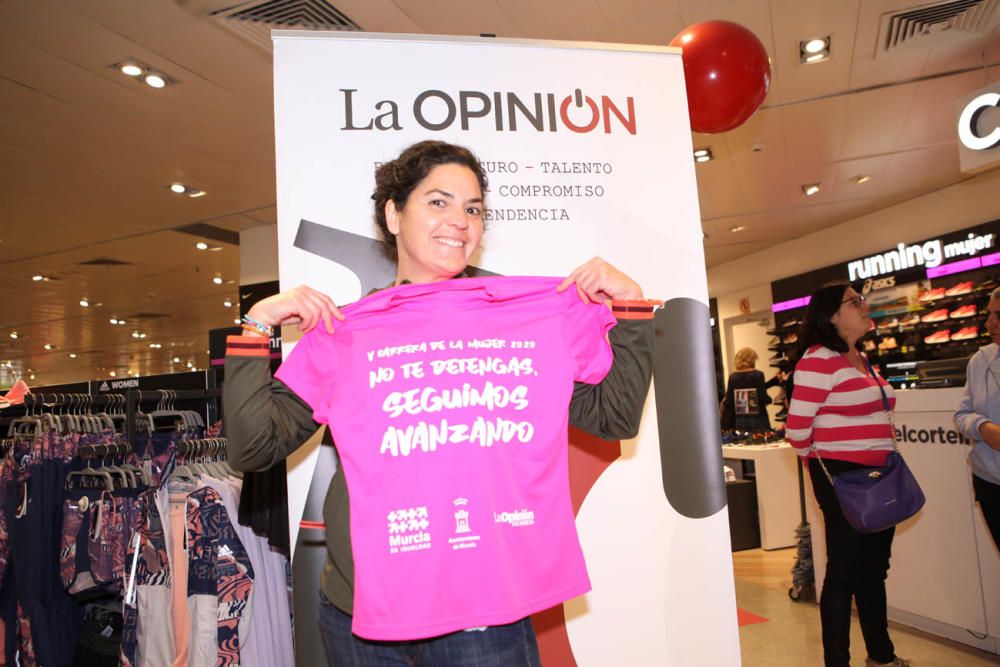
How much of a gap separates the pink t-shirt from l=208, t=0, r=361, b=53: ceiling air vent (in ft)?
9.87

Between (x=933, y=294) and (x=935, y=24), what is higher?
(x=935, y=24)

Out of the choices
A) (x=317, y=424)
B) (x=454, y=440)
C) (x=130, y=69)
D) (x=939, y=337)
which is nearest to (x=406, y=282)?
(x=317, y=424)

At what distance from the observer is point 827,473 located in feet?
9.36

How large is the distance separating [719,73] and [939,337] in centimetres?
683

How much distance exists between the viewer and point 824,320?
2984mm

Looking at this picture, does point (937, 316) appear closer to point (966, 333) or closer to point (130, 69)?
point (966, 333)

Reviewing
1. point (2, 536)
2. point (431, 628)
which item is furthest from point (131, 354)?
point (431, 628)

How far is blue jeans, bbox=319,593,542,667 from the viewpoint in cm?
120

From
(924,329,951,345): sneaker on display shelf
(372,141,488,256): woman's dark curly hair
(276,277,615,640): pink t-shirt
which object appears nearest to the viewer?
(276,277,615,640): pink t-shirt

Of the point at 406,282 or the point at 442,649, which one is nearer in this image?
the point at 442,649

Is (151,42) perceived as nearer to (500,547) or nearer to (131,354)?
(500,547)

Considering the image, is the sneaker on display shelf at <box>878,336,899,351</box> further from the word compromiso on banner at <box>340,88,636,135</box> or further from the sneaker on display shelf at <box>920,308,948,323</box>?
the word compromiso on banner at <box>340,88,636,135</box>

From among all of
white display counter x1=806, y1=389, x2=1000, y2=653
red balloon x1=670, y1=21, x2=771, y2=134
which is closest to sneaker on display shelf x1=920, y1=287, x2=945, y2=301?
white display counter x1=806, y1=389, x2=1000, y2=653

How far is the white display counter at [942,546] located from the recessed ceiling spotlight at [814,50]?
2.36 metres
